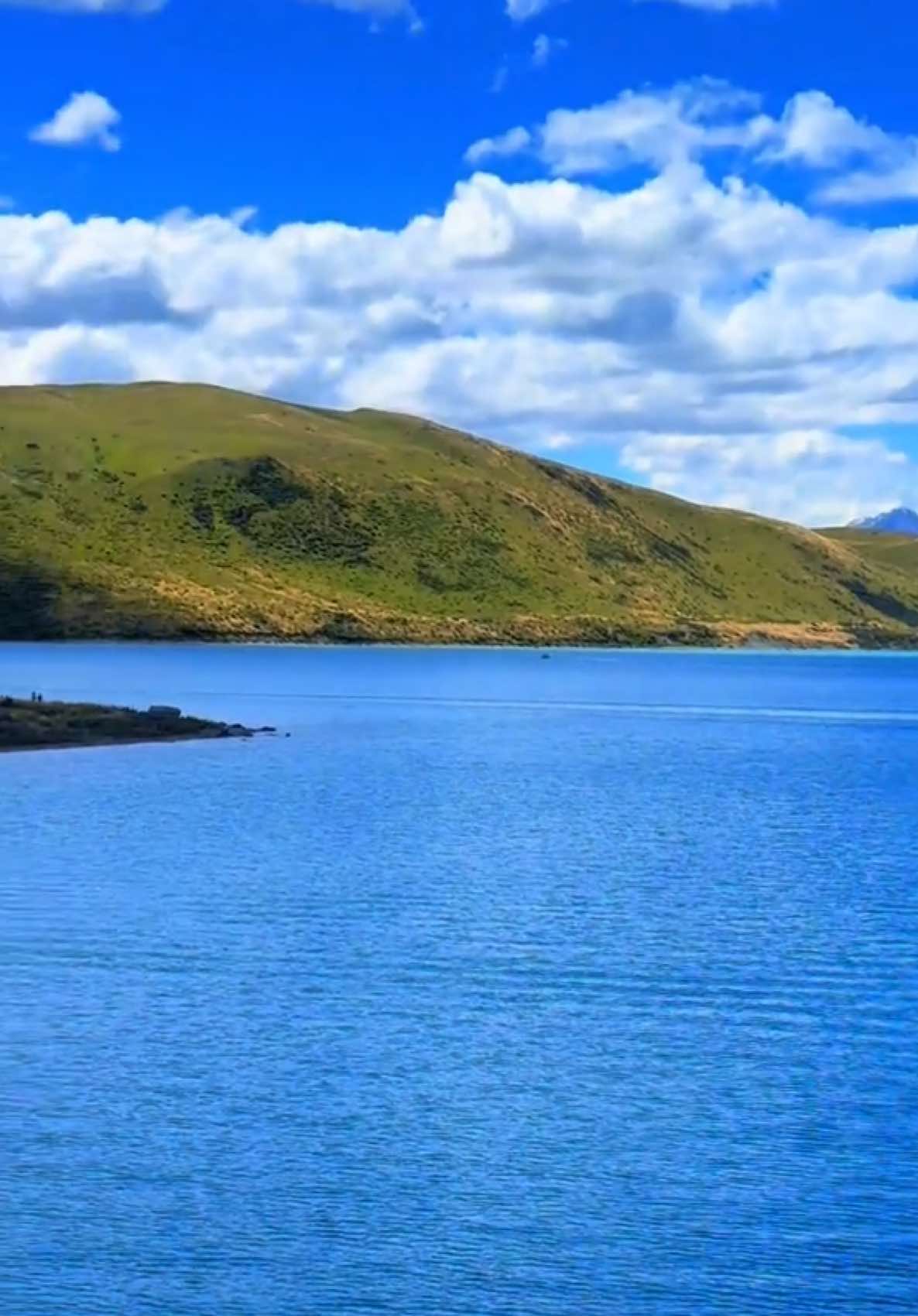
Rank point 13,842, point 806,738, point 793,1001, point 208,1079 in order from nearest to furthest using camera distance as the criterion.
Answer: point 208,1079, point 793,1001, point 13,842, point 806,738

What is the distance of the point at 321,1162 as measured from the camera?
28219 millimetres

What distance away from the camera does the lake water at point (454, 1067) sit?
24.2 metres

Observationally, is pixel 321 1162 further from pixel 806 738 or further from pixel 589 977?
pixel 806 738

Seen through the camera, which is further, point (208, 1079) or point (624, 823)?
point (624, 823)

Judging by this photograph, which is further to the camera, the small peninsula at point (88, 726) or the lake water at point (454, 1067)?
the small peninsula at point (88, 726)

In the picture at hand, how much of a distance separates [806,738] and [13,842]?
7830 cm

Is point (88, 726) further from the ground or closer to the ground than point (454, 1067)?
further from the ground

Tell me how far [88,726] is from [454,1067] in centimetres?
7667

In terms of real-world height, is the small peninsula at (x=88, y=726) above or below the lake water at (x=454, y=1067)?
above

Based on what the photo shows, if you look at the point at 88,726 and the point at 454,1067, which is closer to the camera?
the point at 454,1067

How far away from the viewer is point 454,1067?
3353 cm

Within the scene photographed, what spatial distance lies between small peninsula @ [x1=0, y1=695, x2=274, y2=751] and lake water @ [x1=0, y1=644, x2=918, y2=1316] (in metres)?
28.6

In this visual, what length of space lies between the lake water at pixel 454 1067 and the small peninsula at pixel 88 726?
2862 cm

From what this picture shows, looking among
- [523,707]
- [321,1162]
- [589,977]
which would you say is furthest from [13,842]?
[523,707]
